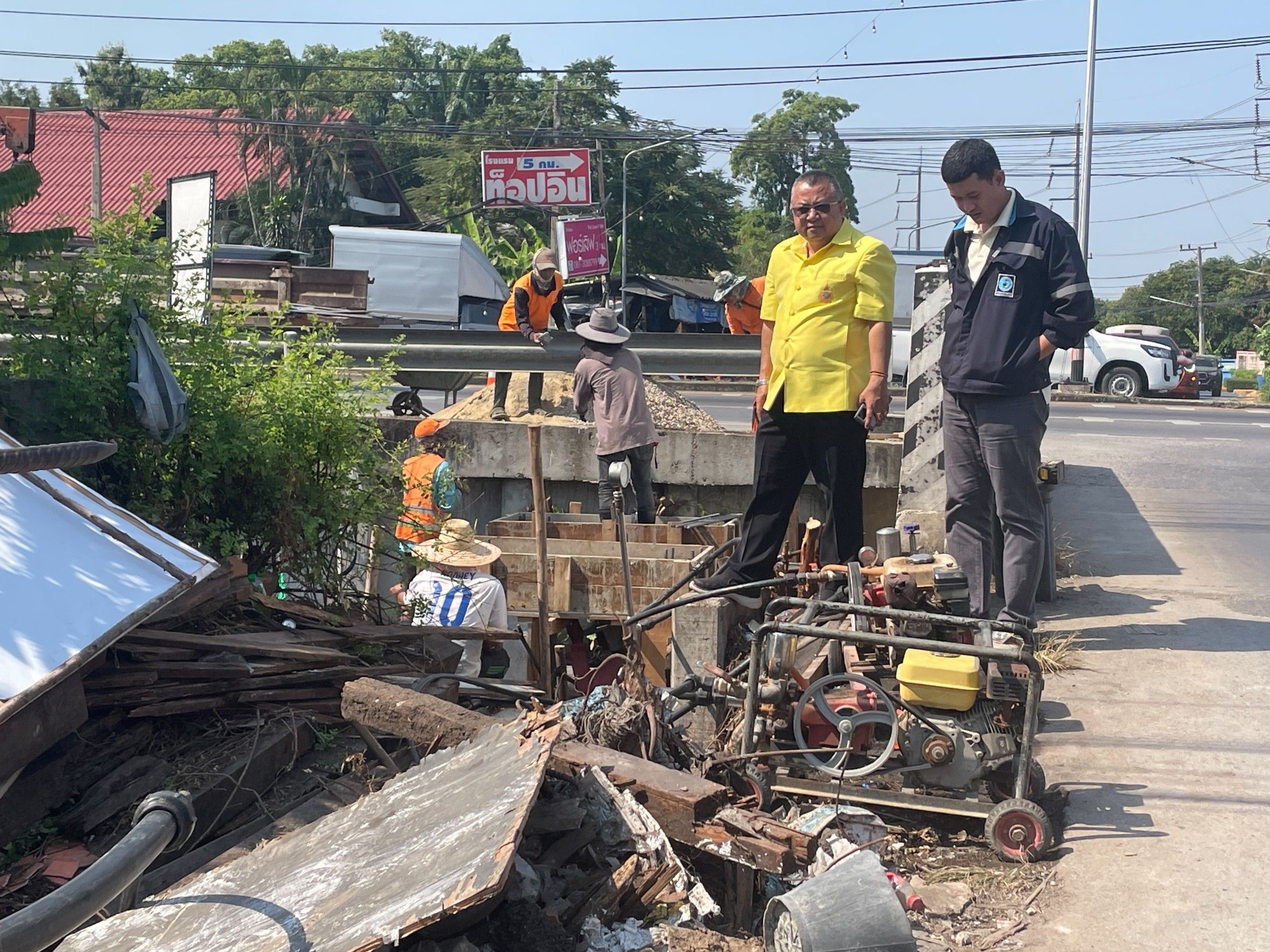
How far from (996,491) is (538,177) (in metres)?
26.5

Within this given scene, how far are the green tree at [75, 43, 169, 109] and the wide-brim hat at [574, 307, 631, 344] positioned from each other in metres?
60.3

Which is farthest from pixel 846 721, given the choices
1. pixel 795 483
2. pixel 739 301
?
pixel 739 301

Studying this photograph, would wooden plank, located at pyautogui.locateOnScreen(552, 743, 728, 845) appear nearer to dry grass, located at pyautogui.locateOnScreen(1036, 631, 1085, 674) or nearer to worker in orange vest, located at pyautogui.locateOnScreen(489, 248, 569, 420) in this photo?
dry grass, located at pyautogui.locateOnScreen(1036, 631, 1085, 674)

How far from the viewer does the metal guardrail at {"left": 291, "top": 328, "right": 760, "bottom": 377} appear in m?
8.99

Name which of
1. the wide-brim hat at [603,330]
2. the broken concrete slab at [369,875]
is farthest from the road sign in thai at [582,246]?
the broken concrete slab at [369,875]

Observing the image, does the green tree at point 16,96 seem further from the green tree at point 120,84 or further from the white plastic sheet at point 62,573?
the white plastic sheet at point 62,573

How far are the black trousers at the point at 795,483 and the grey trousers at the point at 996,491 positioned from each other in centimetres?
49

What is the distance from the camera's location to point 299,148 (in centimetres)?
4172

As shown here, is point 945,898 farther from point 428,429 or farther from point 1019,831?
point 428,429

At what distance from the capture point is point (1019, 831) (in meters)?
4.17

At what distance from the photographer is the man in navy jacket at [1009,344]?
17.2ft

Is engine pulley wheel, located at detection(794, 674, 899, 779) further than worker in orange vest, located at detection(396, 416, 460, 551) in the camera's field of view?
No

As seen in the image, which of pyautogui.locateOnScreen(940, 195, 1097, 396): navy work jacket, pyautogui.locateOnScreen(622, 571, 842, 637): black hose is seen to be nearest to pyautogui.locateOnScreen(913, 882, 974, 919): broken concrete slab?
pyautogui.locateOnScreen(622, 571, 842, 637): black hose

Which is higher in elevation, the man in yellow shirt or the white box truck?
the white box truck
